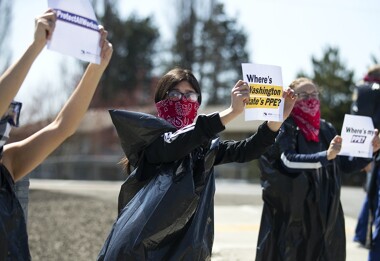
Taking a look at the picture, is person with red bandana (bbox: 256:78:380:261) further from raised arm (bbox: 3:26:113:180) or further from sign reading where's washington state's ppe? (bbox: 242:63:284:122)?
raised arm (bbox: 3:26:113:180)

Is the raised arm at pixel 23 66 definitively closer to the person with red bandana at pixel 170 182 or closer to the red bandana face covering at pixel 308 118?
the person with red bandana at pixel 170 182

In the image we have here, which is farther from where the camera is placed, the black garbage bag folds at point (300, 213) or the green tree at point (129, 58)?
the green tree at point (129, 58)

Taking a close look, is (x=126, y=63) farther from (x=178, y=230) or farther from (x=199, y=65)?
(x=178, y=230)

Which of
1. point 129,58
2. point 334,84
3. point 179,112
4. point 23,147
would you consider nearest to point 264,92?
point 179,112

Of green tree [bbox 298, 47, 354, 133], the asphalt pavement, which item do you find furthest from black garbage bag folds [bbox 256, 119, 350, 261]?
green tree [bbox 298, 47, 354, 133]

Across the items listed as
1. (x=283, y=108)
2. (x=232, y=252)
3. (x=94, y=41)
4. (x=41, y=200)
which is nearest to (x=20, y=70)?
(x=94, y=41)

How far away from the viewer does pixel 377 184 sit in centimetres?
550

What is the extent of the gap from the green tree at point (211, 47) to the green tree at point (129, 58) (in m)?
2.60

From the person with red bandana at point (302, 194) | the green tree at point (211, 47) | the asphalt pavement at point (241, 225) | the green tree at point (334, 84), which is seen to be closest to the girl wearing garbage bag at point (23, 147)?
the person with red bandana at point (302, 194)

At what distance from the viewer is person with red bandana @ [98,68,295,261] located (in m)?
2.90

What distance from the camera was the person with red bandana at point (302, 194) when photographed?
173 inches

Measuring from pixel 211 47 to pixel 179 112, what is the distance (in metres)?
42.5

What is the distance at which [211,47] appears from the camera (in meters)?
45.2

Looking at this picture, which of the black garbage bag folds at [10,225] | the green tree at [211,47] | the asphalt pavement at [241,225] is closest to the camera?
the black garbage bag folds at [10,225]
